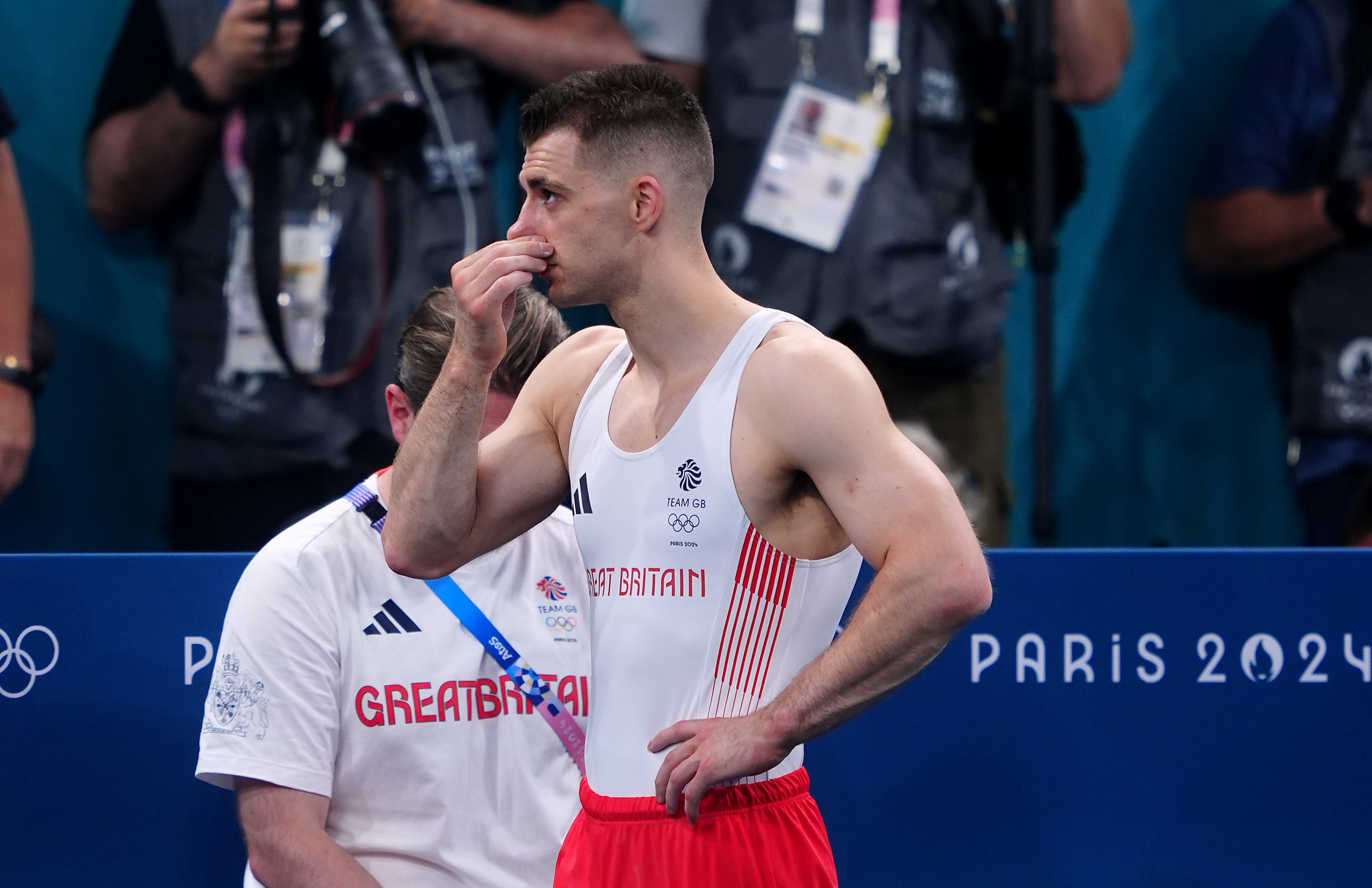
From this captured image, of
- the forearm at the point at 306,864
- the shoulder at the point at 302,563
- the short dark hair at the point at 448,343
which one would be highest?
the short dark hair at the point at 448,343

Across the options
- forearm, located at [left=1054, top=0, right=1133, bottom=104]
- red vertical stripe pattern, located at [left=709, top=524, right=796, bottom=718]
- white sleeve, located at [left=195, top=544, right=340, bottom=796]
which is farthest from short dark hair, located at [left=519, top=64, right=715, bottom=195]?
forearm, located at [left=1054, top=0, right=1133, bottom=104]

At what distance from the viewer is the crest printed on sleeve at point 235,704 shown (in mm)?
2355

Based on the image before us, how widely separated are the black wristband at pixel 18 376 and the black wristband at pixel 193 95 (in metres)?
0.73

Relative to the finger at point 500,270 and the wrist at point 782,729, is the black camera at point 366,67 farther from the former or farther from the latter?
Result: the wrist at point 782,729

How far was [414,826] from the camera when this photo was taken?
2402 mm

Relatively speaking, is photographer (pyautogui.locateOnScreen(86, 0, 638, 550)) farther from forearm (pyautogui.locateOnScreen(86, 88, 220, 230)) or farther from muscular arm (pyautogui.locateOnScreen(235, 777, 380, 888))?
muscular arm (pyautogui.locateOnScreen(235, 777, 380, 888))

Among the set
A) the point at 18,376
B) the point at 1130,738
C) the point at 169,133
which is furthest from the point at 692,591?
the point at 169,133

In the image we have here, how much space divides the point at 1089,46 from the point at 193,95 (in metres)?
2.22

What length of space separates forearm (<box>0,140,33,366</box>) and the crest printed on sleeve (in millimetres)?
1549

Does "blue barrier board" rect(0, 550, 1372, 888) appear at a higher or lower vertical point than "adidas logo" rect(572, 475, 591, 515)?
lower

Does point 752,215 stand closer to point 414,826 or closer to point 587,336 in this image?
point 587,336

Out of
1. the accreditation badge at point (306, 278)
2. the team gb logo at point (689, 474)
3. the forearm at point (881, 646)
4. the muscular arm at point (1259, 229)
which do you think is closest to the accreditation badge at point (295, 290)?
the accreditation badge at point (306, 278)

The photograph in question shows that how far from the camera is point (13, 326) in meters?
3.66

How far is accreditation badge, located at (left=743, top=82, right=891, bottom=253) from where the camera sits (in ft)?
12.8
